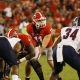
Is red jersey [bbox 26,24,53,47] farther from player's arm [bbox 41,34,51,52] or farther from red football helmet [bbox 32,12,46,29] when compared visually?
red football helmet [bbox 32,12,46,29]

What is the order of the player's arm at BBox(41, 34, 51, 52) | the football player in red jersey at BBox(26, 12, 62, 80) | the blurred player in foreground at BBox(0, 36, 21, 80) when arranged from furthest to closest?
the player's arm at BBox(41, 34, 51, 52) → the football player in red jersey at BBox(26, 12, 62, 80) → the blurred player in foreground at BBox(0, 36, 21, 80)

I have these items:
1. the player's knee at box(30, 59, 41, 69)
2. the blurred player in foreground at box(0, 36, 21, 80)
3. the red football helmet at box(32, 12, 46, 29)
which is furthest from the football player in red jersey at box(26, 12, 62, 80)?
the blurred player in foreground at box(0, 36, 21, 80)

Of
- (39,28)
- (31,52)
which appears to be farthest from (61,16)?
(31,52)

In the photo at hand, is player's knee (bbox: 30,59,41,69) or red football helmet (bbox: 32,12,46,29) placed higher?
red football helmet (bbox: 32,12,46,29)

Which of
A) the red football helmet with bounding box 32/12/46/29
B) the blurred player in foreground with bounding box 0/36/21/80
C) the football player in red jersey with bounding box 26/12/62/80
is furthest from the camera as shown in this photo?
the football player in red jersey with bounding box 26/12/62/80

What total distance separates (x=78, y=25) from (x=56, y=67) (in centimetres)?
84

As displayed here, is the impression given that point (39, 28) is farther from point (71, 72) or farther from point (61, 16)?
point (61, 16)

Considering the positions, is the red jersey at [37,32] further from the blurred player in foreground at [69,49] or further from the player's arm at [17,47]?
the blurred player in foreground at [69,49]

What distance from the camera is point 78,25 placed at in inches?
289

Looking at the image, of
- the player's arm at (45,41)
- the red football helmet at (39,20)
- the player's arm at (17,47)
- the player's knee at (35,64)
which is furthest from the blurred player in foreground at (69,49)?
the player's arm at (45,41)

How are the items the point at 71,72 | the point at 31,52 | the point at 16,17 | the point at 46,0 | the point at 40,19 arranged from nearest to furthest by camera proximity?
the point at 31,52, the point at 40,19, the point at 71,72, the point at 16,17, the point at 46,0

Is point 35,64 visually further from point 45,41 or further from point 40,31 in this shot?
point 40,31

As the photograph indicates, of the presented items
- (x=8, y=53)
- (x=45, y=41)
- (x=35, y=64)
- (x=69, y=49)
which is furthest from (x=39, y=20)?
(x=69, y=49)

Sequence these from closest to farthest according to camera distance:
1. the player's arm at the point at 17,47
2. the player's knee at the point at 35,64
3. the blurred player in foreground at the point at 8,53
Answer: the blurred player in foreground at the point at 8,53 < the player's arm at the point at 17,47 < the player's knee at the point at 35,64
